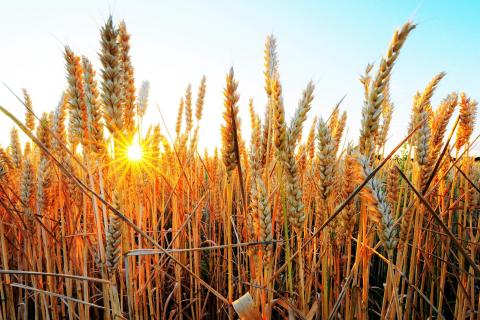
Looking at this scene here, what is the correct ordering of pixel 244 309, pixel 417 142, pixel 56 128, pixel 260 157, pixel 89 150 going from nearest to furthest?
pixel 244 309 → pixel 89 150 → pixel 260 157 → pixel 417 142 → pixel 56 128

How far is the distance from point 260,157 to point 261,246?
37 cm

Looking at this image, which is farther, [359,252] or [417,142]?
[417,142]

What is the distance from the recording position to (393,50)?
3.49 feet

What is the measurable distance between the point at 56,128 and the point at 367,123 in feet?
5.07

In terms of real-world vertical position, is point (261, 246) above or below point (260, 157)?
below

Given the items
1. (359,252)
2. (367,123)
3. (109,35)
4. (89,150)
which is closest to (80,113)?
(89,150)

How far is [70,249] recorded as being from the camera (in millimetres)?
1404

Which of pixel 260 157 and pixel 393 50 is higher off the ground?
pixel 393 50

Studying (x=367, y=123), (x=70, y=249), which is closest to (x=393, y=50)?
(x=367, y=123)

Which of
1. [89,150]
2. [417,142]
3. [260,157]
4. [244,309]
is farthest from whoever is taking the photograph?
[417,142]

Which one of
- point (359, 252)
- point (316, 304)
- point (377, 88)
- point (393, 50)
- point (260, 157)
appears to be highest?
point (393, 50)

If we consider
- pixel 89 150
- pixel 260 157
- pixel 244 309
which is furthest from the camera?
pixel 260 157

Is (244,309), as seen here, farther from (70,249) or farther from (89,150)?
(70,249)

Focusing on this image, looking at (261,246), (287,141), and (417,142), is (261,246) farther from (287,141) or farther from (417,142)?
(417,142)
